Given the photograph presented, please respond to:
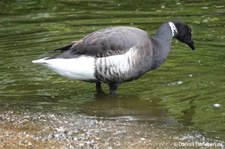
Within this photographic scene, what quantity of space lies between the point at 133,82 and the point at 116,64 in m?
1.22

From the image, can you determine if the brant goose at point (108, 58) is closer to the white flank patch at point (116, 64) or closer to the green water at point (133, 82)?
the white flank patch at point (116, 64)

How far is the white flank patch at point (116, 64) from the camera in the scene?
9078 millimetres

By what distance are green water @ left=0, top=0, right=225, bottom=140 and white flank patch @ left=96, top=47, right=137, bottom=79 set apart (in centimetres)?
46

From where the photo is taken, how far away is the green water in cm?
882

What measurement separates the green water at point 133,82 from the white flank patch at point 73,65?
435 millimetres

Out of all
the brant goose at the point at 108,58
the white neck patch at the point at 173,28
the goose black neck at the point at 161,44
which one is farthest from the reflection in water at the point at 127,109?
the white neck patch at the point at 173,28

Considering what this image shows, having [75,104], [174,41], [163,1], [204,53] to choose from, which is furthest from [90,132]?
[163,1]

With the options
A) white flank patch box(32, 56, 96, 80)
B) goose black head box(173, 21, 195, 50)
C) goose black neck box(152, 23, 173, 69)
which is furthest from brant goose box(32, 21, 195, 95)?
goose black head box(173, 21, 195, 50)

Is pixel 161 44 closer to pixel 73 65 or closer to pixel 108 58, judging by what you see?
pixel 108 58

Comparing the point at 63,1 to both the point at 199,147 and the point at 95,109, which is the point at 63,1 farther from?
the point at 199,147

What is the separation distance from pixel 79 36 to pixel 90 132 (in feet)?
17.7

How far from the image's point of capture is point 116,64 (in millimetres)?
9117

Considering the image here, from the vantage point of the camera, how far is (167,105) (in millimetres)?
9016

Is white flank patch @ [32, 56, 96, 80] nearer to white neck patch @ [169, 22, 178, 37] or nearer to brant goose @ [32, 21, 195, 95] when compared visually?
brant goose @ [32, 21, 195, 95]
